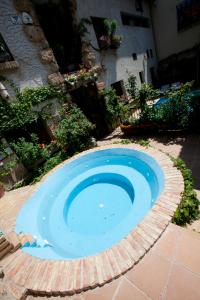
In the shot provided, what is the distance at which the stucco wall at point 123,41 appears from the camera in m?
10.7

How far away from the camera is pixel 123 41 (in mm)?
13094

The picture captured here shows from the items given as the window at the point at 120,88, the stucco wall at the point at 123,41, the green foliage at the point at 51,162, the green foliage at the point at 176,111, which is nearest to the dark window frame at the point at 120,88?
the window at the point at 120,88

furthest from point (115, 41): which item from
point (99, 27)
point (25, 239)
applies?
point (25, 239)

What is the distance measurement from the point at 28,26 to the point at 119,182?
7.69 meters

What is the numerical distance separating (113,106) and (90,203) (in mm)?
6606

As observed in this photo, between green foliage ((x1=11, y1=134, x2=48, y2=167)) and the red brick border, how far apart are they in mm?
4549

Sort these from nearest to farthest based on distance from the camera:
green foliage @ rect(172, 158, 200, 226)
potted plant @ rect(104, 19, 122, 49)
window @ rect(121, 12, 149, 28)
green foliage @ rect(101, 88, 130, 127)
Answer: green foliage @ rect(172, 158, 200, 226) < green foliage @ rect(101, 88, 130, 127) < potted plant @ rect(104, 19, 122, 49) < window @ rect(121, 12, 149, 28)

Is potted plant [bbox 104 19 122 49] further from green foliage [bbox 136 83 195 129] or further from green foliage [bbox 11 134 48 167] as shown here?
green foliage [bbox 11 134 48 167]

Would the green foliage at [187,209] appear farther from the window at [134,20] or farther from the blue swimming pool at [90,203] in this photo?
the window at [134,20]

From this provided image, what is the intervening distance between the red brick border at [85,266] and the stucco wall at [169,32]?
17123 millimetres

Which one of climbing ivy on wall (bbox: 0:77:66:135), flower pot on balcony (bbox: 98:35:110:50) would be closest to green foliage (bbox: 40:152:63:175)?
climbing ivy on wall (bbox: 0:77:66:135)

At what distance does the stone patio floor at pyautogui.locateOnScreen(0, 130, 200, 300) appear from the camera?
2.80 m

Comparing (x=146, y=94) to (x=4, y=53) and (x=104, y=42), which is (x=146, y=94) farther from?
(x=4, y=53)

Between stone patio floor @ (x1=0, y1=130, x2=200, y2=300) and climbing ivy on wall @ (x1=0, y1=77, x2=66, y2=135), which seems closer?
stone patio floor @ (x1=0, y1=130, x2=200, y2=300)
